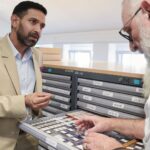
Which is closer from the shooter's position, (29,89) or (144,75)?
(144,75)

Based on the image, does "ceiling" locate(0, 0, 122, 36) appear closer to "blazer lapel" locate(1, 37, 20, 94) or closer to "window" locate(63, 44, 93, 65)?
"window" locate(63, 44, 93, 65)

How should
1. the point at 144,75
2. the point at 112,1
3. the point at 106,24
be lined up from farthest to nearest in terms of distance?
the point at 106,24, the point at 112,1, the point at 144,75

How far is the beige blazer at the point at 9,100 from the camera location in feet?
3.83

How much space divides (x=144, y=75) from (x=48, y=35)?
5.00m

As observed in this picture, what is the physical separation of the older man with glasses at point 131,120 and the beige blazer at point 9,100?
12.7 inches

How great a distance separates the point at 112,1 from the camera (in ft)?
9.27

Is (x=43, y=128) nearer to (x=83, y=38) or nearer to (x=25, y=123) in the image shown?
(x=25, y=123)

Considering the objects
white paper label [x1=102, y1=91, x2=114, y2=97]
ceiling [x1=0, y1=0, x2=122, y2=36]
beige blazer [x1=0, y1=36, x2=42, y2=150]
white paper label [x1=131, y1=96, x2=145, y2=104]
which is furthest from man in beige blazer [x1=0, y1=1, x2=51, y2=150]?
ceiling [x1=0, y1=0, x2=122, y2=36]

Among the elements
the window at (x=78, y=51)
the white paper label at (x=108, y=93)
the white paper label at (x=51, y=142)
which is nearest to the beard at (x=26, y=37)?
the white paper label at (x=108, y=93)

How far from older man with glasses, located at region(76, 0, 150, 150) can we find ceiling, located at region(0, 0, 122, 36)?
1928mm

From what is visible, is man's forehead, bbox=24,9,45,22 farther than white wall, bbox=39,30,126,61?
No

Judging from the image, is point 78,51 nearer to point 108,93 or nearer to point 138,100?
point 108,93

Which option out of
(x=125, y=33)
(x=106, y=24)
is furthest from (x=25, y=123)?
(x=106, y=24)

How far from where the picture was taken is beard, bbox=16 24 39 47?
1417 mm
